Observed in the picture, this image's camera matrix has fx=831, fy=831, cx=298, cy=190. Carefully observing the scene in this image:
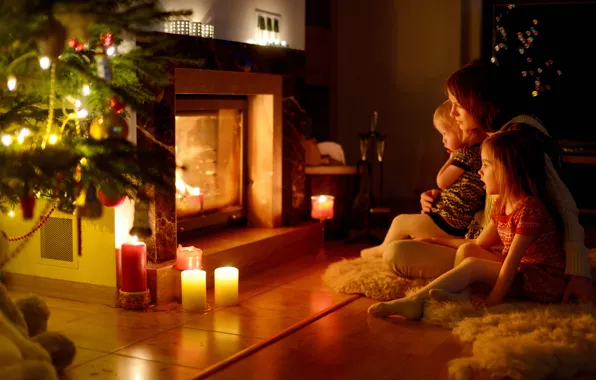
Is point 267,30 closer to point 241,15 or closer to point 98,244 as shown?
point 241,15

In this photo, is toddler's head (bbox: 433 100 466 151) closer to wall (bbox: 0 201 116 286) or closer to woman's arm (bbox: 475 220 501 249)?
woman's arm (bbox: 475 220 501 249)

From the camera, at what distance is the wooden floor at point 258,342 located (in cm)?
252

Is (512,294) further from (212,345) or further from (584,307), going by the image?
(212,345)

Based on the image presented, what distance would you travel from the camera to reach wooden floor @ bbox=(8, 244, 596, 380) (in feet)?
8.26

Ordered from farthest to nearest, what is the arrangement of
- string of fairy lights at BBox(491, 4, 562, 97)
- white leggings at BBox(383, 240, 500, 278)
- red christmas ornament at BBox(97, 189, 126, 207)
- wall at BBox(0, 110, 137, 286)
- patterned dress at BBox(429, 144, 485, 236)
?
1. string of fairy lights at BBox(491, 4, 562, 97)
2. patterned dress at BBox(429, 144, 485, 236)
3. white leggings at BBox(383, 240, 500, 278)
4. wall at BBox(0, 110, 137, 286)
5. red christmas ornament at BBox(97, 189, 126, 207)

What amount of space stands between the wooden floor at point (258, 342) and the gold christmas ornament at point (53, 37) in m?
0.88

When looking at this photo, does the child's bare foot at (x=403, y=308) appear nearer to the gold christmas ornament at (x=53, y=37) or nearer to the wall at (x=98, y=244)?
the wall at (x=98, y=244)

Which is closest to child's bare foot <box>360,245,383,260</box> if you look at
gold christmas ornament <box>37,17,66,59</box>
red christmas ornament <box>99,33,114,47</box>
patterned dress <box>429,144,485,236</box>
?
patterned dress <box>429,144,485,236</box>

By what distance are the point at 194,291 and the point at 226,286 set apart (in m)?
0.15

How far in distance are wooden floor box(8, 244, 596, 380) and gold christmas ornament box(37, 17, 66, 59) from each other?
88cm

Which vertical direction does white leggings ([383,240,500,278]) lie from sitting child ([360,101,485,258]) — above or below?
below

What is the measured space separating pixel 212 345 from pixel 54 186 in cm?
85

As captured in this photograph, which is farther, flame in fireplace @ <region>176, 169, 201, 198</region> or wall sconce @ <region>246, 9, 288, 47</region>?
wall sconce @ <region>246, 9, 288, 47</region>

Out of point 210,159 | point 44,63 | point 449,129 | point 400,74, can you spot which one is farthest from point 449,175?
point 400,74
